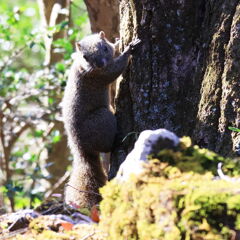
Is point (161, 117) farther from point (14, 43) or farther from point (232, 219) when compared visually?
point (14, 43)

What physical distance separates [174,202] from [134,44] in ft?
6.51

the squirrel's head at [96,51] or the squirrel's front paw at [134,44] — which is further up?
the squirrel's front paw at [134,44]

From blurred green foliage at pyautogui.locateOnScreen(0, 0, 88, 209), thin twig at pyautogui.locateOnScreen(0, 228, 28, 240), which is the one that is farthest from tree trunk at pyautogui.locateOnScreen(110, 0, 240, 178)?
blurred green foliage at pyautogui.locateOnScreen(0, 0, 88, 209)

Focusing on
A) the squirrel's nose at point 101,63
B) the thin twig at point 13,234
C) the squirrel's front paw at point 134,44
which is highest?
the squirrel's front paw at point 134,44

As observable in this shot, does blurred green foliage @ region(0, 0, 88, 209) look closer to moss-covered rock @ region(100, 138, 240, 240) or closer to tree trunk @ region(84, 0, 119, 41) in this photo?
tree trunk @ region(84, 0, 119, 41)

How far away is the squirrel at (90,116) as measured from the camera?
438 cm

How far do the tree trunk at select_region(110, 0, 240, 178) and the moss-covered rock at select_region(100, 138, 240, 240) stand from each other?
0.87m

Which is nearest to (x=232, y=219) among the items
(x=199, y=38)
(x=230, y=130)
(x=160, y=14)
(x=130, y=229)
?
(x=130, y=229)

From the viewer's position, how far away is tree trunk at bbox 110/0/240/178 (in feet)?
10.5

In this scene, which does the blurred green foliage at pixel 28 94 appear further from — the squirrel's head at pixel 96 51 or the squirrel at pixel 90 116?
the squirrel at pixel 90 116

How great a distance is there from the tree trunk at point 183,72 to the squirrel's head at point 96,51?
75 centimetres

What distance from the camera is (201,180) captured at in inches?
82.8

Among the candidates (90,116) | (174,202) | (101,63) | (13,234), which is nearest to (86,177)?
(90,116)

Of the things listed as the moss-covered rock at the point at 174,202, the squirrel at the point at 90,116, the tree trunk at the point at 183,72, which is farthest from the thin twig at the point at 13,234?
the squirrel at the point at 90,116
